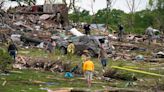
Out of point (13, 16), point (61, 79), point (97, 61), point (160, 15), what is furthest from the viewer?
point (160, 15)

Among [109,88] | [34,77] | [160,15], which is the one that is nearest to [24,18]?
[160,15]

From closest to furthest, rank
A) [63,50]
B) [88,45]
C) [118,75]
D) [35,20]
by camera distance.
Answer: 1. [118,75]
2. [88,45]
3. [63,50]
4. [35,20]

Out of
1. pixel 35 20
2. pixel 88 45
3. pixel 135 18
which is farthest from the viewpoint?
pixel 135 18

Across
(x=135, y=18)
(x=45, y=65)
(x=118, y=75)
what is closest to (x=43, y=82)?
(x=118, y=75)

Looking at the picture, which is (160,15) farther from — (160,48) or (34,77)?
(34,77)

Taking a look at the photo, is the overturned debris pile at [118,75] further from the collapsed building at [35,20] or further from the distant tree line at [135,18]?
the distant tree line at [135,18]

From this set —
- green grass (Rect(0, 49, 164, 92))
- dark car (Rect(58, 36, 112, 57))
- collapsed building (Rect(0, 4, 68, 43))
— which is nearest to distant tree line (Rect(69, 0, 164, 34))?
collapsed building (Rect(0, 4, 68, 43))

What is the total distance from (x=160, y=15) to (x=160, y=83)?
2356 inches

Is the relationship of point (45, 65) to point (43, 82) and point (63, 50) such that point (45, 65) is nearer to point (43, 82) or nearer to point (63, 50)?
point (43, 82)

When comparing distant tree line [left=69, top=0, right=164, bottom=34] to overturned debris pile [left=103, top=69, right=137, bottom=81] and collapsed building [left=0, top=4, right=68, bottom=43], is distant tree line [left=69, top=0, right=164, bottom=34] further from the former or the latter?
overturned debris pile [left=103, top=69, right=137, bottom=81]

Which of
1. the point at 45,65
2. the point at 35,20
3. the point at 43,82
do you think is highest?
the point at 35,20

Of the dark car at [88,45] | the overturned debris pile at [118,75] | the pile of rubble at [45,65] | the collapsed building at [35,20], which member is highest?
the collapsed building at [35,20]

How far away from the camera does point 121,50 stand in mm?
43062

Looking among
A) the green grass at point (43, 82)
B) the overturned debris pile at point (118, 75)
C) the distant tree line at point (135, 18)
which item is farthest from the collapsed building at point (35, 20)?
the green grass at point (43, 82)
